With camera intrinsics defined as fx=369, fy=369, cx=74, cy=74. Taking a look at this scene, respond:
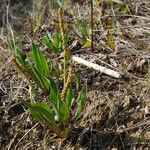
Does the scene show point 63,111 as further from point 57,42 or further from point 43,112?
point 57,42

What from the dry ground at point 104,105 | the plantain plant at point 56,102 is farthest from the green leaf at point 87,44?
the plantain plant at point 56,102

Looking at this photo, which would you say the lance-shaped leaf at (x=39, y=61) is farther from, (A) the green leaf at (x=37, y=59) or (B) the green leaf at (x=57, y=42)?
(B) the green leaf at (x=57, y=42)

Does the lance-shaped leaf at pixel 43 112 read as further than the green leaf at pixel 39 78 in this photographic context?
No

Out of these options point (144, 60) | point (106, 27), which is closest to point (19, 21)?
point (106, 27)

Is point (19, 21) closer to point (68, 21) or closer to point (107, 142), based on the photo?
point (68, 21)

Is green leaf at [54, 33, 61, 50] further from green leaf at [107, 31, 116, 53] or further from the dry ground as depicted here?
green leaf at [107, 31, 116, 53]

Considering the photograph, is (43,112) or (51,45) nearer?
(43,112)

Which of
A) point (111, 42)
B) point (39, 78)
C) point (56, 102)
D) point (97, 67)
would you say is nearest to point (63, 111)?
point (56, 102)

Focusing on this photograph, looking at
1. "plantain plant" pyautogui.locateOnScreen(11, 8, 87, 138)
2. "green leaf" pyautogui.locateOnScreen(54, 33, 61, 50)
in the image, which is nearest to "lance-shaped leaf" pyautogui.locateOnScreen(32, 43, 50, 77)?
"plantain plant" pyautogui.locateOnScreen(11, 8, 87, 138)
